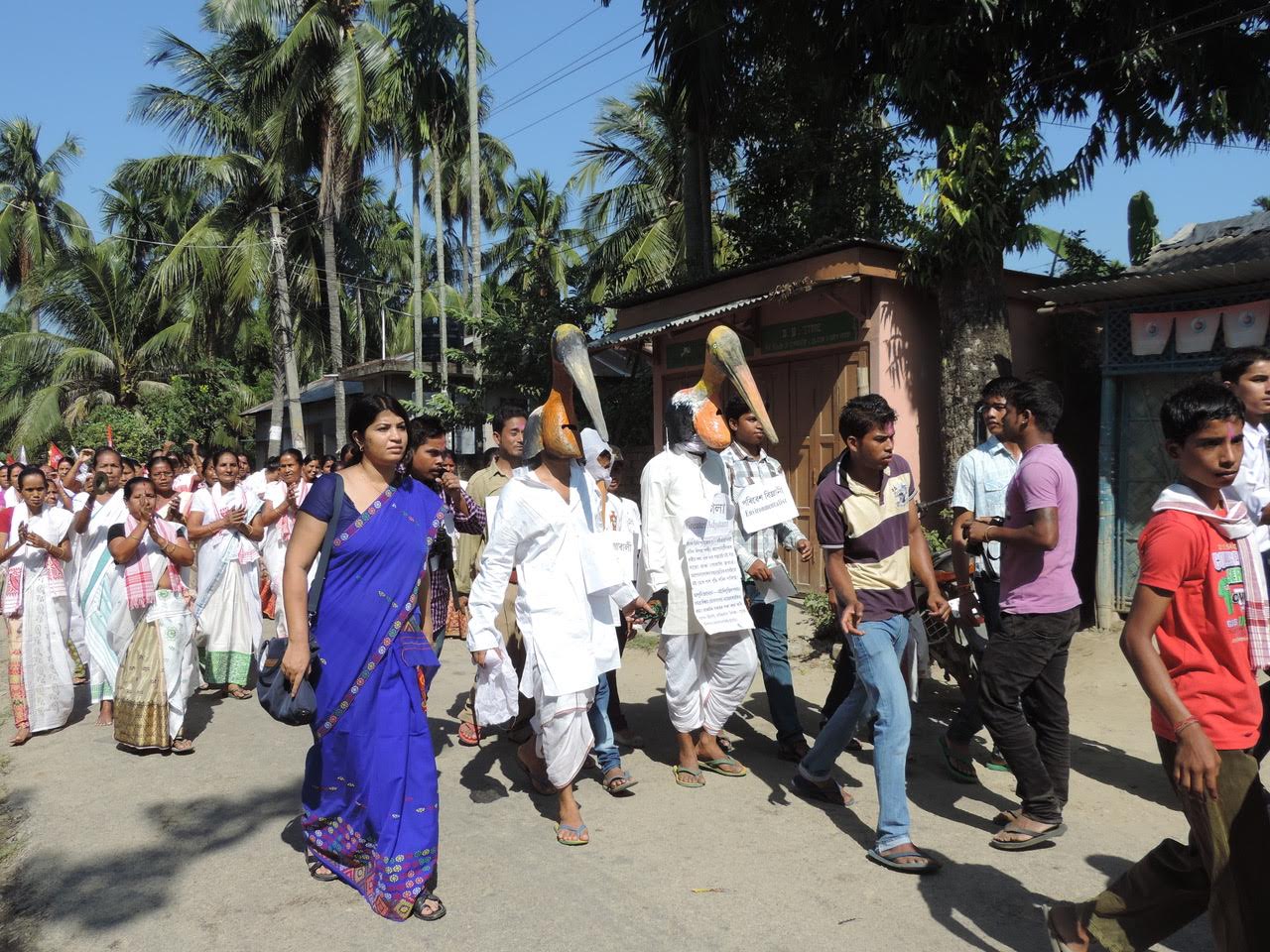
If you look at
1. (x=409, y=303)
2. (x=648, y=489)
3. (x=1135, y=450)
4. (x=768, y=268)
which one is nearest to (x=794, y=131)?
(x=768, y=268)

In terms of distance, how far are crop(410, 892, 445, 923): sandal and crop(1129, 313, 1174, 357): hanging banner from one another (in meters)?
6.54

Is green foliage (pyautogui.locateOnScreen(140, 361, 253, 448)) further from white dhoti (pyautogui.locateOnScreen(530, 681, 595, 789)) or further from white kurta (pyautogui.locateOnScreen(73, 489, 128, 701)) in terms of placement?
white dhoti (pyautogui.locateOnScreen(530, 681, 595, 789))

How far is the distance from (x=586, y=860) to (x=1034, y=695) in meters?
1.98

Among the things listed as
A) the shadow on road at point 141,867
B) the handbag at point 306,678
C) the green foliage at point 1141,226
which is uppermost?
the green foliage at point 1141,226

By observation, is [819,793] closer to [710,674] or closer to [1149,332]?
[710,674]

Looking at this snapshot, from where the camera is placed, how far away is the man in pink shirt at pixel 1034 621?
3883mm

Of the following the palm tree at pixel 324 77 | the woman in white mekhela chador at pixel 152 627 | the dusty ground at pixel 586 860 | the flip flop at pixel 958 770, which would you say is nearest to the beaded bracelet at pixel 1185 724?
the dusty ground at pixel 586 860

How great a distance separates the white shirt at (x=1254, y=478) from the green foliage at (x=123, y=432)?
22666 millimetres

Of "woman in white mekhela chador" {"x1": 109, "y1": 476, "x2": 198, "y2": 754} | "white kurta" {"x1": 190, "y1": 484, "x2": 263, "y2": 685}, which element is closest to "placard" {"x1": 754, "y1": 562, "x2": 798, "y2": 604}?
"woman in white mekhela chador" {"x1": 109, "y1": 476, "x2": 198, "y2": 754}

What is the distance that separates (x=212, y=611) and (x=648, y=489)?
151 inches

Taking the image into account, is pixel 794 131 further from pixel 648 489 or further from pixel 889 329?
pixel 648 489

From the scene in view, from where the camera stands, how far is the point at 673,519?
494 centimetres

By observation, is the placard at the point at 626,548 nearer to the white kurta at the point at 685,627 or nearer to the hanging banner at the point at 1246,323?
the white kurta at the point at 685,627

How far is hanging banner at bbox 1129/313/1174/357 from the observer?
24.2ft
